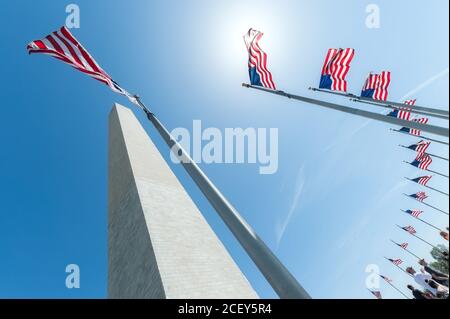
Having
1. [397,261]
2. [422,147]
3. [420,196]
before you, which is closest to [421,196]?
[420,196]

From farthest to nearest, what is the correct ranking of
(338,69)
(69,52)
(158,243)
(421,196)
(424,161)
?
(421,196) < (424,161) < (338,69) < (158,243) < (69,52)

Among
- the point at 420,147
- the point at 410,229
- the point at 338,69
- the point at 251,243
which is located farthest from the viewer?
the point at 410,229

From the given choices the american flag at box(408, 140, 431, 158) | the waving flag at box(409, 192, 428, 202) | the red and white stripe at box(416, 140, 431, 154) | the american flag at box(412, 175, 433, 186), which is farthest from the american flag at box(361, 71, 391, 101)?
the waving flag at box(409, 192, 428, 202)

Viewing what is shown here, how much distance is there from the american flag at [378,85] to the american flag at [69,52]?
30.9 feet

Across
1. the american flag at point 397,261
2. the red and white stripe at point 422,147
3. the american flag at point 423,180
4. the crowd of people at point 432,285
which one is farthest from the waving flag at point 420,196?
the crowd of people at point 432,285

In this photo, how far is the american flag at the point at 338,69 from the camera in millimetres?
10828

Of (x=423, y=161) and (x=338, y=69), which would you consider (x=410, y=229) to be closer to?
(x=423, y=161)

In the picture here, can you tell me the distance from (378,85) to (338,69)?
5.70 feet

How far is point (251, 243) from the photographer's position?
342 centimetres

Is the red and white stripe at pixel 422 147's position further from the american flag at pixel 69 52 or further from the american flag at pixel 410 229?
the american flag at pixel 69 52
